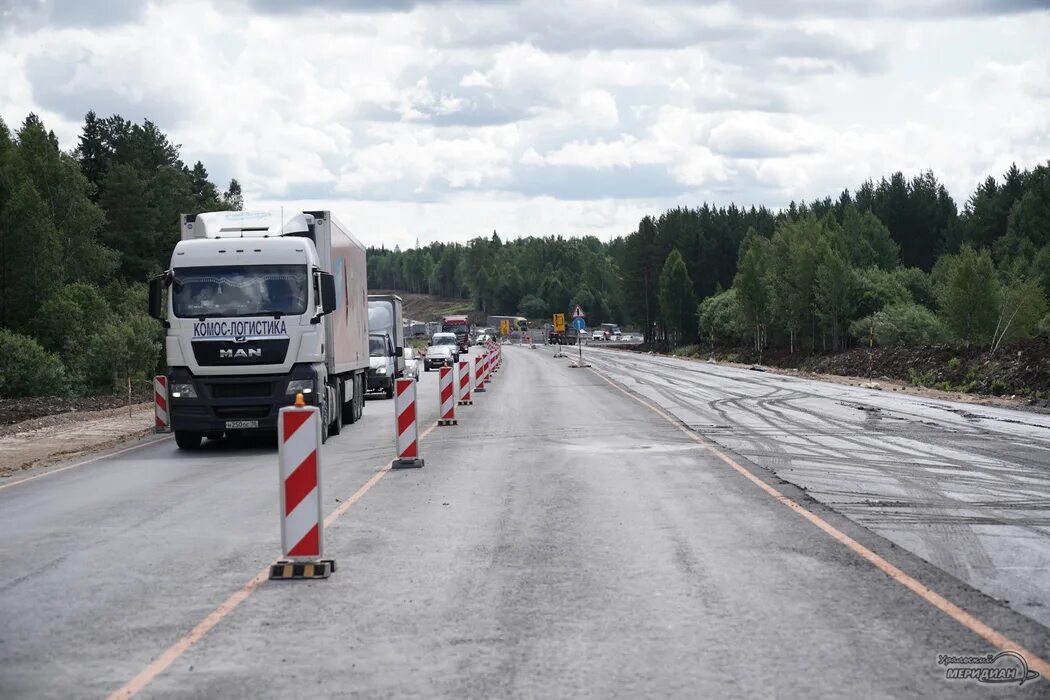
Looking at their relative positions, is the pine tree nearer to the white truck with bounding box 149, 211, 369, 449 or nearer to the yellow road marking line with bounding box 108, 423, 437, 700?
the white truck with bounding box 149, 211, 369, 449

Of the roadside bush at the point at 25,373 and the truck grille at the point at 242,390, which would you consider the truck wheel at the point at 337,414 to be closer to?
the truck grille at the point at 242,390

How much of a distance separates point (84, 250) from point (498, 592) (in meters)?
69.3

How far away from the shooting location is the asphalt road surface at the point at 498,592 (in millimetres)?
6191

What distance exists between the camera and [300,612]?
25.3 feet

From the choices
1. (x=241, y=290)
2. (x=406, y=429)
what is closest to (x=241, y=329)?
(x=241, y=290)

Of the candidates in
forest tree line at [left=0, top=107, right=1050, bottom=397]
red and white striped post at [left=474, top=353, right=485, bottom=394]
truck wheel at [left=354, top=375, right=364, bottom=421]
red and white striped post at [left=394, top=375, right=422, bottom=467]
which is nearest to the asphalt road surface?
red and white striped post at [left=394, top=375, right=422, bottom=467]

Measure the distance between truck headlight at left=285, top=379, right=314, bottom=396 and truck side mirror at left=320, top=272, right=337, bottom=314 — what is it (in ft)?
3.84

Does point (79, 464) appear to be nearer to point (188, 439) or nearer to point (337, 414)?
point (188, 439)

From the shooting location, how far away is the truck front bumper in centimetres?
1956

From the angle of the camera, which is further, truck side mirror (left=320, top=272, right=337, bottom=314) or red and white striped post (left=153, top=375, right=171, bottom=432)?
red and white striped post (left=153, top=375, right=171, bottom=432)

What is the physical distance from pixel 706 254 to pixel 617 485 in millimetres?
131240

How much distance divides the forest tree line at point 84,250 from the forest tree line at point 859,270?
1390 inches

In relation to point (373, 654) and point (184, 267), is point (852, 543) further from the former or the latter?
point (184, 267)

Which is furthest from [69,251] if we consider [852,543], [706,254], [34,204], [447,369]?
[706,254]
